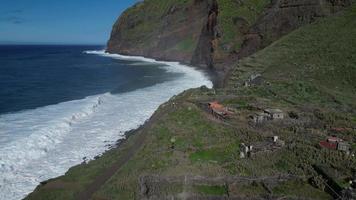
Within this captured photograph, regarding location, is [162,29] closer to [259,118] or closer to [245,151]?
[259,118]

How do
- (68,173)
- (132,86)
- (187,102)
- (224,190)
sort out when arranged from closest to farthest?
(224,190), (68,173), (187,102), (132,86)

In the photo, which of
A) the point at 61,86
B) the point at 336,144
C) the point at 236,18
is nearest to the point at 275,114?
the point at 336,144

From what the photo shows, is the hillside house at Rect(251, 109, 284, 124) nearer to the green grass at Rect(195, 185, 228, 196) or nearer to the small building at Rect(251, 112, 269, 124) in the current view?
the small building at Rect(251, 112, 269, 124)

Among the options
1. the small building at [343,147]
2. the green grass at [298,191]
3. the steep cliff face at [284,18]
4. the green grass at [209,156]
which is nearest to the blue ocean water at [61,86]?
the steep cliff face at [284,18]

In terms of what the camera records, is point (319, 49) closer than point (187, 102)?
No

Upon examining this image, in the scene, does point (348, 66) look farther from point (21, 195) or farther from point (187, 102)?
point (21, 195)

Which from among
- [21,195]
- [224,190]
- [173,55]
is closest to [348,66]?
[224,190]

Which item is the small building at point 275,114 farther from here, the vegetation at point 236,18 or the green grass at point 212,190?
the vegetation at point 236,18

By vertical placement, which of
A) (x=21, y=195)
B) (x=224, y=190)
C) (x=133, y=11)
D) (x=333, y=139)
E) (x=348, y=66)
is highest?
(x=133, y=11)
